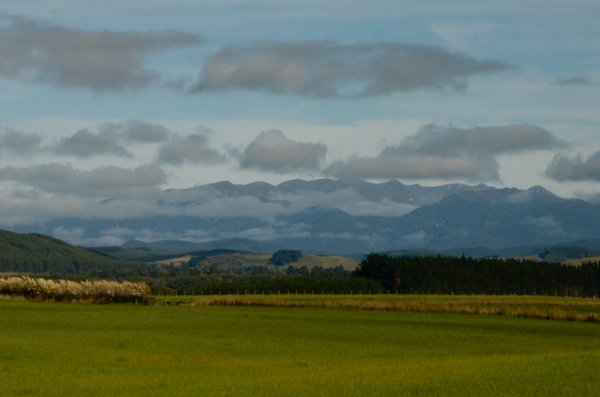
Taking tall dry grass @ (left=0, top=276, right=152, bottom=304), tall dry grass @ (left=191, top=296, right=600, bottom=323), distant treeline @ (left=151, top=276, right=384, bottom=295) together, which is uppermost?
tall dry grass @ (left=0, top=276, right=152, bottom=304)

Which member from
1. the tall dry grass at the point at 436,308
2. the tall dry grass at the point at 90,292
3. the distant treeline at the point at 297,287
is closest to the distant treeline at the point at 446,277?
the distant treeline at the point at 297,287

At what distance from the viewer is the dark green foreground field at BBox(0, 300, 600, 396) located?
23.6 m

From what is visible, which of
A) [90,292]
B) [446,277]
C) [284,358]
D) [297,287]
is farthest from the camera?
→ [446,277]

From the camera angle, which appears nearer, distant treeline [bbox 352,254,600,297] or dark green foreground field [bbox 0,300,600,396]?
dark green foreground field [bbox 0,300,600,396]

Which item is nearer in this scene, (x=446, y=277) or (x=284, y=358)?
(x=284, y=358)

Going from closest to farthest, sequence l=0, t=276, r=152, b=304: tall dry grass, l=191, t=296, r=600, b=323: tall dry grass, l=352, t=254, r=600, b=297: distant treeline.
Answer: l=191, t=296, r=600, b=323: tall dry grass → l=0, t=276, r=152, b=304: tall dry grass → l=352, t=254, r=600, b=297: distant treeline

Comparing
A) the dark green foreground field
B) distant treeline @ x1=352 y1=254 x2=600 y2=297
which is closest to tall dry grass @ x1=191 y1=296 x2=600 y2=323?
the dark green foreground field

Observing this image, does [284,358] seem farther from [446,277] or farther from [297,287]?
[446,277]

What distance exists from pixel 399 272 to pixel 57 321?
144 m

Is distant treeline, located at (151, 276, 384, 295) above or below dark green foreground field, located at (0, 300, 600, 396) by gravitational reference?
below

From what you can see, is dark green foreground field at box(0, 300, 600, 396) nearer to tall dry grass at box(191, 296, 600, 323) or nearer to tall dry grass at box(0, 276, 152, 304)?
tall dry grass at box(191, 296, 600, 323)

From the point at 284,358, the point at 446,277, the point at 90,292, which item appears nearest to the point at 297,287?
the point at 446,277

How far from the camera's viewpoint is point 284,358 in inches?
1298

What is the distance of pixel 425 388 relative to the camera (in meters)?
23.2
